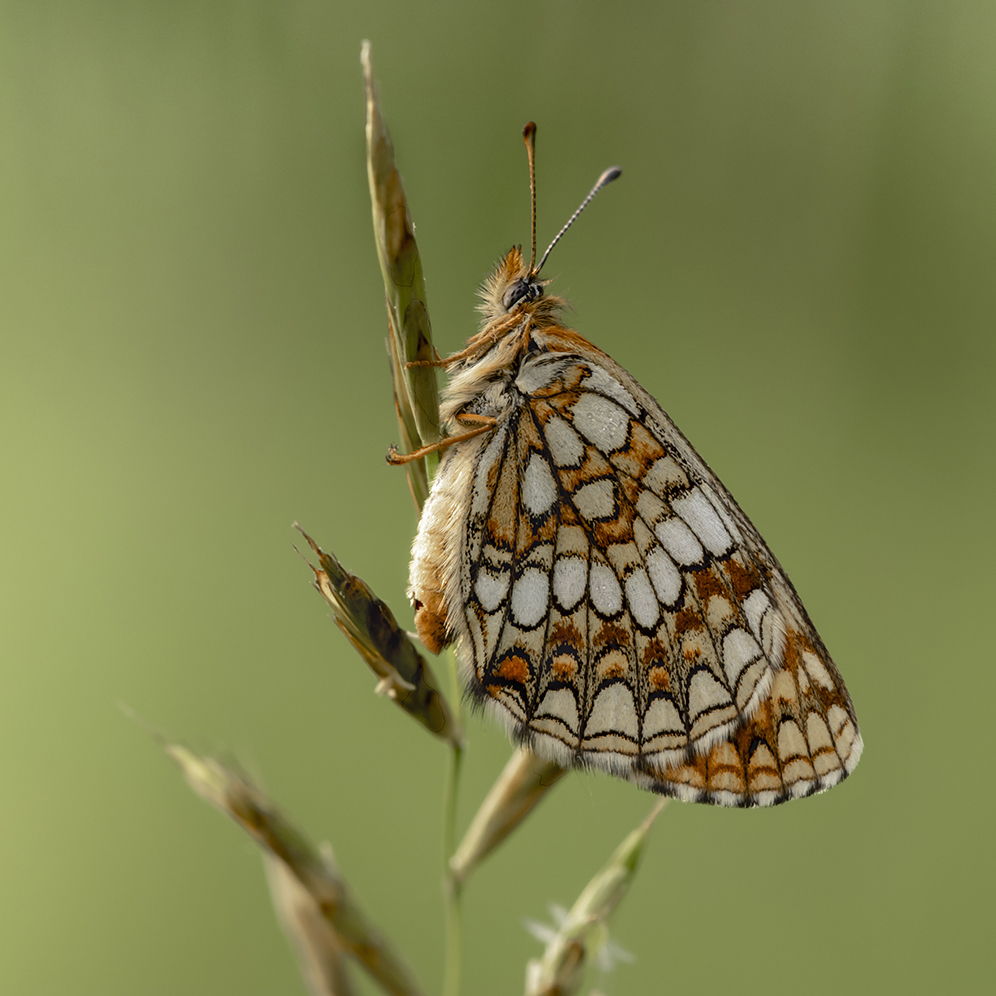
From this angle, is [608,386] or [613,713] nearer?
[613,713]

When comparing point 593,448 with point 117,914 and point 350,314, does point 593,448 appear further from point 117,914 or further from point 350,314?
point 117,914

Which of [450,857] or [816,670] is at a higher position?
[450,857]

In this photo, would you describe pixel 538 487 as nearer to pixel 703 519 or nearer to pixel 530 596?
pixel 530 596

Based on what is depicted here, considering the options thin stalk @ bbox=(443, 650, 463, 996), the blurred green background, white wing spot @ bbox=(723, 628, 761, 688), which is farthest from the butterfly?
the blurred green background

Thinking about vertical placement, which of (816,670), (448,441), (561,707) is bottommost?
(816,670)

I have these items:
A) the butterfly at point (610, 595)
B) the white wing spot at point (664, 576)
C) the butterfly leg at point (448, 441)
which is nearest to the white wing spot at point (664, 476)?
the butterfly at point (610, 595)

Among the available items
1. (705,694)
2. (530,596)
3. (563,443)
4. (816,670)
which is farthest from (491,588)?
(816,670)

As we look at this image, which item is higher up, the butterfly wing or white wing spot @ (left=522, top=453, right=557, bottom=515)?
white wing spot @ (left=522, top=453, right=557, bottom=515)

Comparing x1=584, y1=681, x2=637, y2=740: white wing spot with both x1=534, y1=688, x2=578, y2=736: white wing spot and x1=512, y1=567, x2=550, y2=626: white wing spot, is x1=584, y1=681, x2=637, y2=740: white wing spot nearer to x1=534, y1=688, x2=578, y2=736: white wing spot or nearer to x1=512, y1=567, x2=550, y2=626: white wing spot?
x1=534, y1=688, x2=578, y2=736: white wing spot
